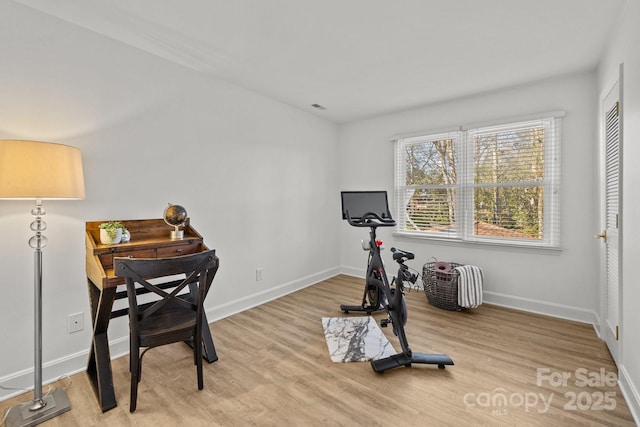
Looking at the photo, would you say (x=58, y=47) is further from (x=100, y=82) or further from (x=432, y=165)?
(x=432, y=165)

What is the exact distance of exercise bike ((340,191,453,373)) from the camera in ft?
7.29

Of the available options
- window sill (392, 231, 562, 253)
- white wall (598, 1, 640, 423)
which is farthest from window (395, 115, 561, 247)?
white wall (598, 1, 640, 423)

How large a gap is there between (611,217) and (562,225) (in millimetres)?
817

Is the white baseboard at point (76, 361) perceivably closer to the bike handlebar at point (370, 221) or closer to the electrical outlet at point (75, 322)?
the electrical outlet at point (75, 322)

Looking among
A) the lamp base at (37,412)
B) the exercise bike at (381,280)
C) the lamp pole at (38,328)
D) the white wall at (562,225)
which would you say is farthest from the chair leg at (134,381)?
the white wall at (562,225)

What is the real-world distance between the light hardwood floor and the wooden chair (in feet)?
0.73

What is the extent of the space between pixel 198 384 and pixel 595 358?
9.57 feet

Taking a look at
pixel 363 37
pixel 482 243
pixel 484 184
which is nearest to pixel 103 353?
pixel 363 37

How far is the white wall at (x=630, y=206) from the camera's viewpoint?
5.54ft

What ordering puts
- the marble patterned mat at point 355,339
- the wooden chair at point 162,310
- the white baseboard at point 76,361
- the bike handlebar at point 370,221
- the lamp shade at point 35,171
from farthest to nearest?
the bike handlebar at point 370,221
the marble patterned mat at point 355,339
the white baseboard at point 76,361
the wooden chair at point 162,310
the lamp shade at point 35,171

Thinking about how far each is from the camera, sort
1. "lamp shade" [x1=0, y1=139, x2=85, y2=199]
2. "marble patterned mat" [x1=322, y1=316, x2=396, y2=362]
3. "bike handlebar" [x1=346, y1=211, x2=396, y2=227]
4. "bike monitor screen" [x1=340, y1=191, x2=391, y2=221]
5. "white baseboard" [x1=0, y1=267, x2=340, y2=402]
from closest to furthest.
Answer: "lamp shade" [x1=0, y1=139, x2=85, y2=199], "white baseboard" [x1=0, y1=267, x2=340, y2=402], "marble patterned mat" [x1=322, y1=316, x2=396, y2=362], "bike handlebar" [x1=346, y1=211, x2=396, y2=227], "bike monitor screen" [x1=340, y1=191, x2=391, y2=221]

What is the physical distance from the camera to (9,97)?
1.95 metres

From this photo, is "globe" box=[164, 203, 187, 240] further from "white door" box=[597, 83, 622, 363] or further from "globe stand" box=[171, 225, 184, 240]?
"white door" box=[597, 83, 622, 363]

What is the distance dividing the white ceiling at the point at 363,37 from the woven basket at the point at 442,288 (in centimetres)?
206
